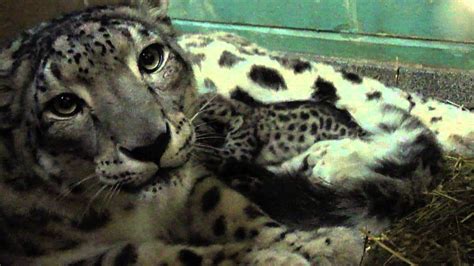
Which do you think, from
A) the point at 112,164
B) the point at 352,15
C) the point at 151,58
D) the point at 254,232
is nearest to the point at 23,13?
the point at 151,58

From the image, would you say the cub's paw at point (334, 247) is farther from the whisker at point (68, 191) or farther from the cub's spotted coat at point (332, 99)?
the whisker at point (68, 191)

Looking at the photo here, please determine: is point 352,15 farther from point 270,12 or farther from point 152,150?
point 152,150

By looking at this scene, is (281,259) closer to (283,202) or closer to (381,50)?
(283,202)

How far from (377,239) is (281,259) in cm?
23

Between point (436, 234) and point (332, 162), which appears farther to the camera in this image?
point (332, 162)

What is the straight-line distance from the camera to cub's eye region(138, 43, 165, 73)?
2.02 m

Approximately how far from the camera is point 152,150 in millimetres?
1887

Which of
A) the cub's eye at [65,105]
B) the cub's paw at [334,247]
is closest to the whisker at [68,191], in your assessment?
the cub's eye at [65,105]

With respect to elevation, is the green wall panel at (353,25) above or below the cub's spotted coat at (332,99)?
above

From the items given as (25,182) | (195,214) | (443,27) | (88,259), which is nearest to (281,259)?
(195,214)

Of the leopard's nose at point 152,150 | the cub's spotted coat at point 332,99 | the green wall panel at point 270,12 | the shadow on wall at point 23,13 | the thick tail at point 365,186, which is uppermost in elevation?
the shadow on wall at point 23,13

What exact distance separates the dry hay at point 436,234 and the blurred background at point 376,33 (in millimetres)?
931

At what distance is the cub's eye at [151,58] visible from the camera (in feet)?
6.62

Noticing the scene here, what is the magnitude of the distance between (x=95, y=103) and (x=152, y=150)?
0.17 meters
